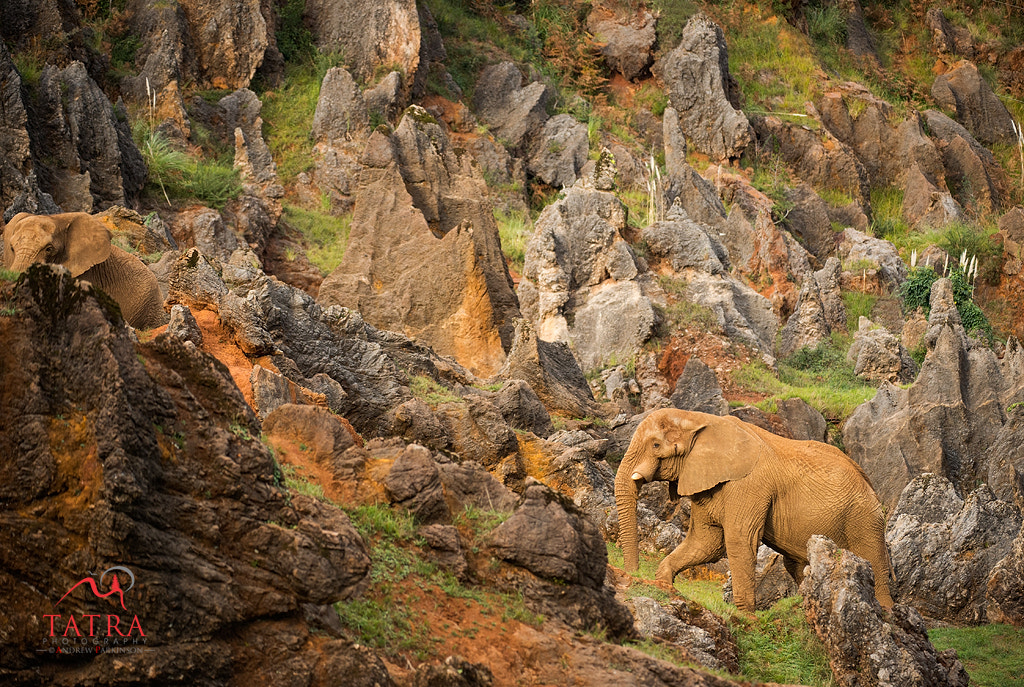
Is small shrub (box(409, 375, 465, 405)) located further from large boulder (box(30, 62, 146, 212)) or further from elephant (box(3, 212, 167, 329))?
large boulder (box(30, 62, 146, 212))

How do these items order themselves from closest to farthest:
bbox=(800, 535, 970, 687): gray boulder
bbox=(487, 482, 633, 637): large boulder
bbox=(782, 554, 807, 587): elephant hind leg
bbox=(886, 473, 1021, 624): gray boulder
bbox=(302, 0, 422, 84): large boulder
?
1. bbox=(487, 482, 633, 637): large boulder
2. bbox=(800, 535, 970, 687): gray boulder
3. bbox=(782, 554, 807, 587): elephant hind leg
4. bbox=(886, 473, 1021, 624): gray boulder
5. bbox=(302, 0, 422, 84): large boulder

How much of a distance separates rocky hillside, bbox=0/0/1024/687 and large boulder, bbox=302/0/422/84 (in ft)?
0.44

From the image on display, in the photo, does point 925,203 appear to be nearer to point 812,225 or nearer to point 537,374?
point 812,225

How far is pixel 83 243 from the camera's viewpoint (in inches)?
470

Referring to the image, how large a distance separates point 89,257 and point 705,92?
32.1 meters

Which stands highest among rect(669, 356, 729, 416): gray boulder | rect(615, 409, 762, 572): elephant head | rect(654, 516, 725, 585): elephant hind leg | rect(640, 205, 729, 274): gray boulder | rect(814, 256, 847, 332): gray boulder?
rect(615, 409, 762, 572): elephant head

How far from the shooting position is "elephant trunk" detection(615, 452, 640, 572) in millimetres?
12414

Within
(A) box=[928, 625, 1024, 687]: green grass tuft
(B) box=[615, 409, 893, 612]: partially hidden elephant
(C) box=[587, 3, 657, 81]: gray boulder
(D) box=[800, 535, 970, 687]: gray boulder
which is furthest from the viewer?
(C) box=[587, 3, 657, 81]: gray boulder

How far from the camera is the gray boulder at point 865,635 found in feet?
29.2

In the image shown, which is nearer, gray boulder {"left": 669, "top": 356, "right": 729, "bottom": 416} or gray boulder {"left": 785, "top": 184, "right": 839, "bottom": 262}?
gray boulder {"left": 669, "top": 356, "right": 729, "bottom": 416}

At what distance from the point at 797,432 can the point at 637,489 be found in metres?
11.5

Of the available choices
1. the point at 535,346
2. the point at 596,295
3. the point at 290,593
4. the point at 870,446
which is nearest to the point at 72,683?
the point at 290,593

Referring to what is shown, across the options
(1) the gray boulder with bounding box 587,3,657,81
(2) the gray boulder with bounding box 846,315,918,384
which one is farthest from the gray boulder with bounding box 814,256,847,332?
(1) the gray boulder with bounding box 587,3,657,81

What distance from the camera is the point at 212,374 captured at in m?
7.30
